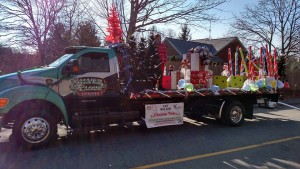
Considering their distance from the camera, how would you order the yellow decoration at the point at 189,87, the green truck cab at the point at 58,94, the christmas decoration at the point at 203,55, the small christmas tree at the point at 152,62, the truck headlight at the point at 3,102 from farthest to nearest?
the small christmas tree at the point at 152,62 < the christmas decoration at the point at 203,55 < the yellow decoration at the point at 189,87 < the green truck cab at the point at 58,94 < the truck headlight at the point at 3,102

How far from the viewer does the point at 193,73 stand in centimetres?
918

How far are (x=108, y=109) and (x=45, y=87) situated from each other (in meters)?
1.61

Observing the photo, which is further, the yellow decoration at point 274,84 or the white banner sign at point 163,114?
the yellow decoration at point 274,84

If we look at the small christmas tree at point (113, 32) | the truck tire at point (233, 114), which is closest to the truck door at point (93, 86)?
the small christmas tree at point (113, 32)

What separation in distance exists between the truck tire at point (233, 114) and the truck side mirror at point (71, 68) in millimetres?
4935

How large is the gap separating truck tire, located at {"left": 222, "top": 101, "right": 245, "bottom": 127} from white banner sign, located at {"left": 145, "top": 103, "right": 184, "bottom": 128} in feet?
5.56

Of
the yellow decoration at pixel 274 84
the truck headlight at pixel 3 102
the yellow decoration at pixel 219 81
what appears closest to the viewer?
the truck headlight at pixel 3 102

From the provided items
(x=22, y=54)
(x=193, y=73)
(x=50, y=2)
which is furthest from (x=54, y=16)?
(x=193, y=73)

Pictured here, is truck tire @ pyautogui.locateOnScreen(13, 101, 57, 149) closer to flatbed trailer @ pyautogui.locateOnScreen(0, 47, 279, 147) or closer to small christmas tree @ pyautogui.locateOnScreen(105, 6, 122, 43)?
flatbed trailer @ pyautogui.locateOnScreen(0, 47, 279, 147)

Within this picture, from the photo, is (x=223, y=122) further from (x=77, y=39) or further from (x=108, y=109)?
(x=77, y=39)

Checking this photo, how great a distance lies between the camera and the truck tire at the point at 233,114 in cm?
904

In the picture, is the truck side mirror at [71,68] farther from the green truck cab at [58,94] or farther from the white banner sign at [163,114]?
the white banner sign at [163,114]

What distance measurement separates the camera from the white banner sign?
7.66 meters

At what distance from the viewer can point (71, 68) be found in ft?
21.2
